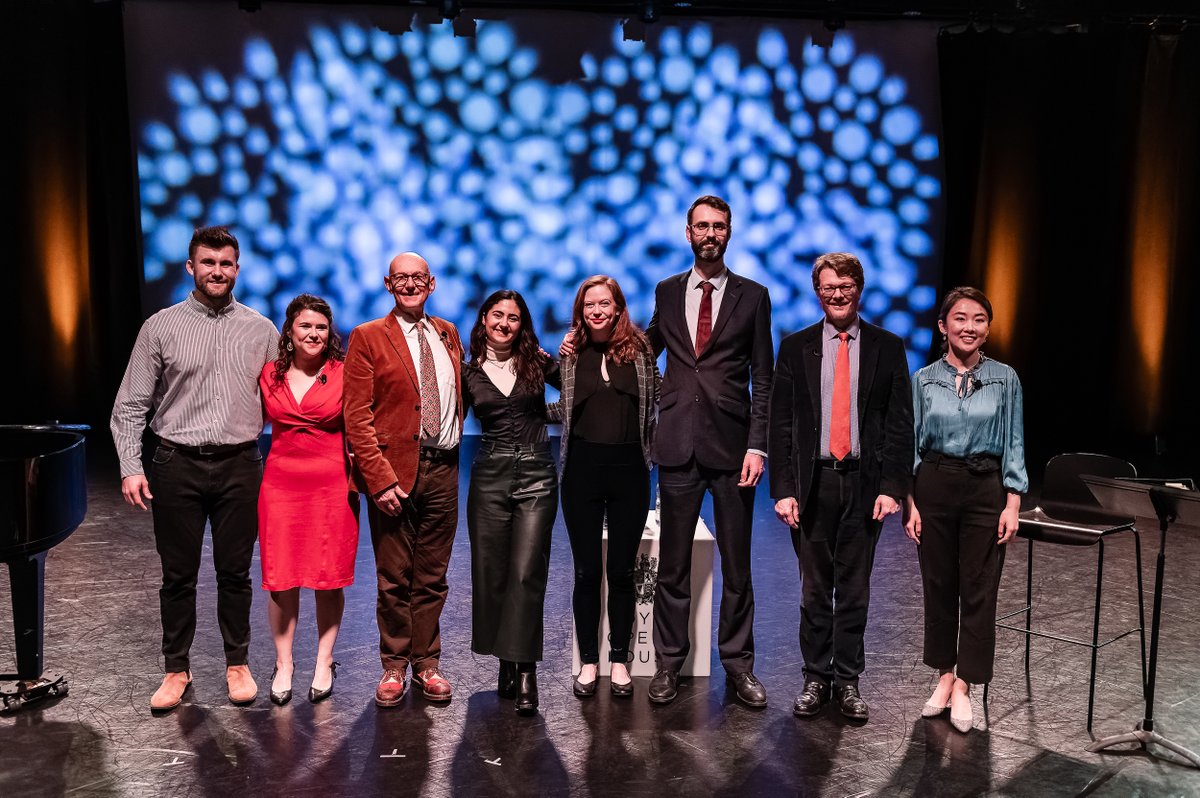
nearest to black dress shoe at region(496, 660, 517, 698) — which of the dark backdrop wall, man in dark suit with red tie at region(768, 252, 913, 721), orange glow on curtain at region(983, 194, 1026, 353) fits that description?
man in dark suit with red tie at region(768, 252, 913, 721)

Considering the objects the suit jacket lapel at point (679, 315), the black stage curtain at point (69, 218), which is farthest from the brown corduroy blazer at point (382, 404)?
the black stage curtain at point (69, 218)

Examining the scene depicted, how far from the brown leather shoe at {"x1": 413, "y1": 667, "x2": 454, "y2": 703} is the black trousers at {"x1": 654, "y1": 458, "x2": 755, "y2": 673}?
712 millimetres

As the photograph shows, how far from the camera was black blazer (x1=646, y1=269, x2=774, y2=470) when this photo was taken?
3385 mm

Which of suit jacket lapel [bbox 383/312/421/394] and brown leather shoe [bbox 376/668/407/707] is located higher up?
suit jacket lapel [bbox 383/312/421/394]

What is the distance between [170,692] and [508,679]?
1.08 meters

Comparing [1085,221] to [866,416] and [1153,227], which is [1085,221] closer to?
[1153,227]

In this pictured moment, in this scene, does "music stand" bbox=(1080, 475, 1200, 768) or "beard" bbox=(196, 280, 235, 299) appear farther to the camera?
"beard" bbox=(196, 280, 235, 299)

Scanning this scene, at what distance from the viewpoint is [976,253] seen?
8.11 meters

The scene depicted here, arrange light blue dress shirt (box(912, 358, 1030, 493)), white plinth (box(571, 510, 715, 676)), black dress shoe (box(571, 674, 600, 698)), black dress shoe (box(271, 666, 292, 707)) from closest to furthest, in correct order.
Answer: light blue dress shirt (box(912, 358, 1030, 493))
black dress shoe (box(271, 666, 292, 707))
black dress shoe (box(571, 674, 600, 698))
white plinth (box(571, 510, 715, 676))

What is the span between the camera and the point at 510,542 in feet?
11.1

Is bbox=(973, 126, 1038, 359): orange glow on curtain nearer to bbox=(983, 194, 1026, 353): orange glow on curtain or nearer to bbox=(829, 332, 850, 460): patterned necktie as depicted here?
bbox=(983, 194, 1026, 353): orange glow on curtain

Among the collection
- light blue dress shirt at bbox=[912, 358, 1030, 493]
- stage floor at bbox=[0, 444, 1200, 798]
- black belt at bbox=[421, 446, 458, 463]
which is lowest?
stage floor at bbox=[0, 444, 1200, 798]

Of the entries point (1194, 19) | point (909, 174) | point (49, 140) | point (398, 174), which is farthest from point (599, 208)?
point (1194, 19)

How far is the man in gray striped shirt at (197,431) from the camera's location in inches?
128
